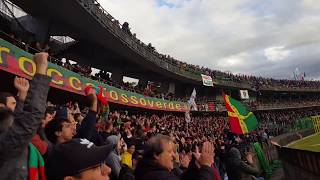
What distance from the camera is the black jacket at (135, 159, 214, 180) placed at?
3185 millimetres

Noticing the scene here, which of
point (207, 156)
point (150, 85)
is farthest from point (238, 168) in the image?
point (150, 85)

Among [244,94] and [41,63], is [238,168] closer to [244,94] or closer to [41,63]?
[41,63]

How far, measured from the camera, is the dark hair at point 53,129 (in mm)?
3623

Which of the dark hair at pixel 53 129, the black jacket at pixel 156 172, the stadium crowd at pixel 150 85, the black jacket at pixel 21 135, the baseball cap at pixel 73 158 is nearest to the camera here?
the baseball cap at pixel 73 158

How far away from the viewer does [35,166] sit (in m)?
2.74

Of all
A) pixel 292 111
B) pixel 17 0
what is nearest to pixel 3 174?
pixel 17 0

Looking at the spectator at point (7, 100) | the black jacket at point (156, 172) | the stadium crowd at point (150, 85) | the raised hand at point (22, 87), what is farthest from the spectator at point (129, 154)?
the stadium crowd at point (150, 85)

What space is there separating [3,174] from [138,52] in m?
26.9

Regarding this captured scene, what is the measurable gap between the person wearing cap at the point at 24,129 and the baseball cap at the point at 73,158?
29 centimetres

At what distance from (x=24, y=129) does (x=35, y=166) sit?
396 mm

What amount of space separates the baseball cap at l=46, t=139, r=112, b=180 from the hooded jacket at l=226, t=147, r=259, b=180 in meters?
5.48

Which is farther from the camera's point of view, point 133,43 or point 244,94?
point 244,94

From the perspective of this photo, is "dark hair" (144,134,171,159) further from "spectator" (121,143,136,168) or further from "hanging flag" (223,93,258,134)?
"hanging flag" (223,93,258,134)

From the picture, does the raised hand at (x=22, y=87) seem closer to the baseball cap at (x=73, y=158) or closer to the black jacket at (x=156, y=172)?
the baseball cap at (x=73, y=158)
